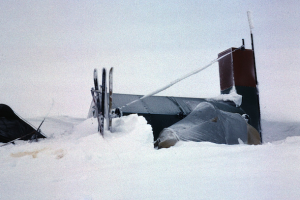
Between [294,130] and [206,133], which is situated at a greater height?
[206,133]

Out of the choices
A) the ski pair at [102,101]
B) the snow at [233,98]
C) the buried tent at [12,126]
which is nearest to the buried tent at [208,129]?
the ski pair at [102,101]

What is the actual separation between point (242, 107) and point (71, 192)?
6876 millimetres

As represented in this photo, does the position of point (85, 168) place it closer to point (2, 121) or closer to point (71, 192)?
point (71, 192)

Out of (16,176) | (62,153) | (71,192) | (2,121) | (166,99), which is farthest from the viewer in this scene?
(166,99)

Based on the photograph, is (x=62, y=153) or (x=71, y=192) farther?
(x=62, y=153)

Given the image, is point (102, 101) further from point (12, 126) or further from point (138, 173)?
point (12, 126)

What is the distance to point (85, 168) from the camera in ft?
8.15

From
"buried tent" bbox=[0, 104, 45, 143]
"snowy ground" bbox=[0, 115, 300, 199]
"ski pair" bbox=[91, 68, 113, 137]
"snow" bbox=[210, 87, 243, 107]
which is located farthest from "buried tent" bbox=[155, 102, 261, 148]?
"buried tent" bbox=[0, 104, 45, 143]

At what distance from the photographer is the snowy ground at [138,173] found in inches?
65.6

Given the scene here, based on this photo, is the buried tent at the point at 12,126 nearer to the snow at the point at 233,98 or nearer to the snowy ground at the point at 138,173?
the snowy ground at the point at 138,173

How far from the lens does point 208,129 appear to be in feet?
15.1

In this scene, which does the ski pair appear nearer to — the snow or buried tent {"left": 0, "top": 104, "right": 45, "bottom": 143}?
buried tent {"left": 0, "top": 104, "right": 45, "bottom": 143}

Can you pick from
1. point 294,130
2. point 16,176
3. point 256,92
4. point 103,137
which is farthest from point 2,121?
point 294,130

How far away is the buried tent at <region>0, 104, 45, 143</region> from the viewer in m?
6.02
